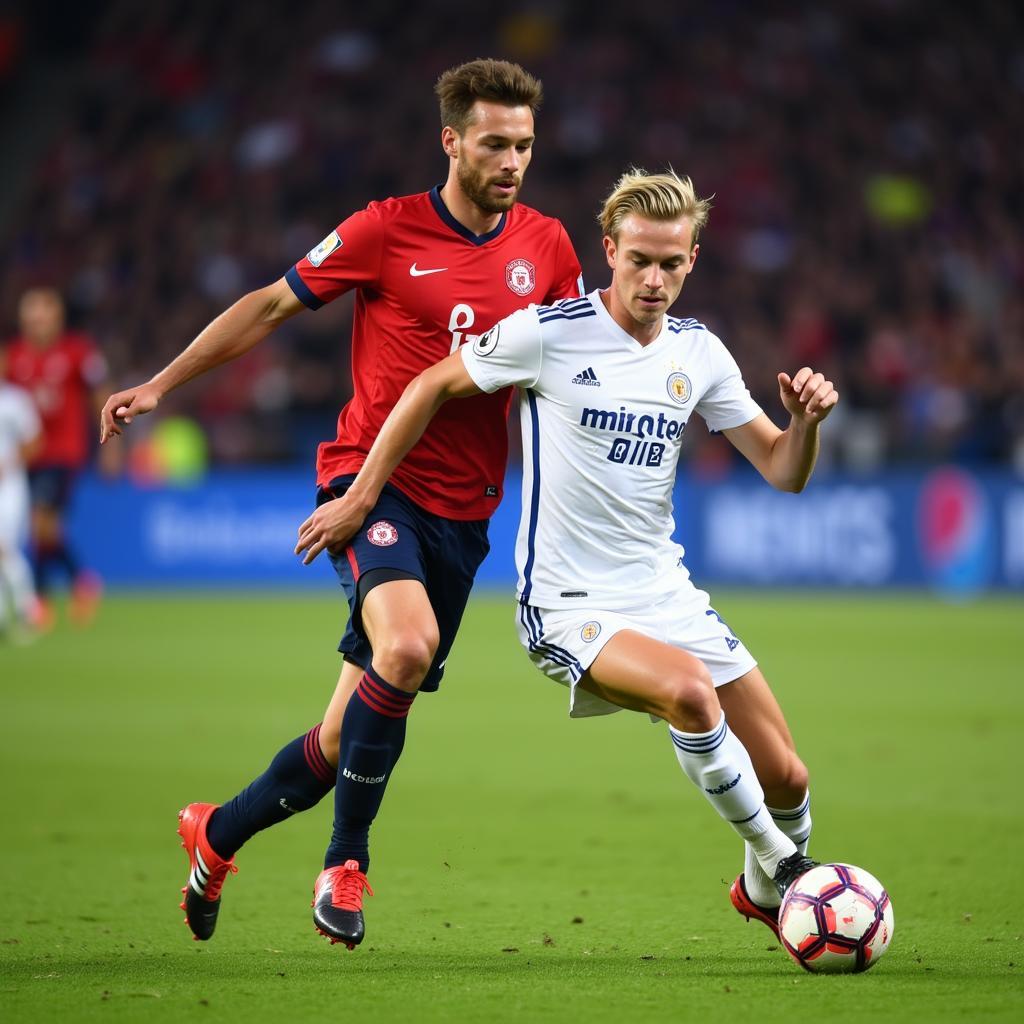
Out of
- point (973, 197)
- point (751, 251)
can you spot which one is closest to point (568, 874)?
point (751, 251)

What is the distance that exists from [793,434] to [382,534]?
49.1 inches

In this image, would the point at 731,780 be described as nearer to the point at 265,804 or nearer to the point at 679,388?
the point at 679,388

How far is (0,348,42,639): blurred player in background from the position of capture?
14.2 meters

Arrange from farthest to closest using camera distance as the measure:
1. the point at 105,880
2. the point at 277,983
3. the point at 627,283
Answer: the point at 105,880
the point at 627,283
the point at 277,983

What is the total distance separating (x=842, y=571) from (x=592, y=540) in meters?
14.5

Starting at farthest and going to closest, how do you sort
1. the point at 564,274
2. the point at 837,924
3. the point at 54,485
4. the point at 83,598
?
the point at 83,598
the point at 54,485
the point at 564,274
the point at 837,924

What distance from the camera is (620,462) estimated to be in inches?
199

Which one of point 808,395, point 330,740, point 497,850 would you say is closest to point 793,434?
point 808,395

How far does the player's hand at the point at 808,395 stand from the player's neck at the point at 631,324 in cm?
43

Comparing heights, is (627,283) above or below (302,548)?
above

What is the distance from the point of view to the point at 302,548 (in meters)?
5.11

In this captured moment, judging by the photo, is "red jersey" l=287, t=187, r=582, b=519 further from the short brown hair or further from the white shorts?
the white shorts

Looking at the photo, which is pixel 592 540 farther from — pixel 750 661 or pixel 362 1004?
pixel 362 1004

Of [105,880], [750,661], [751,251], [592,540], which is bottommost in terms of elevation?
[105,880]
